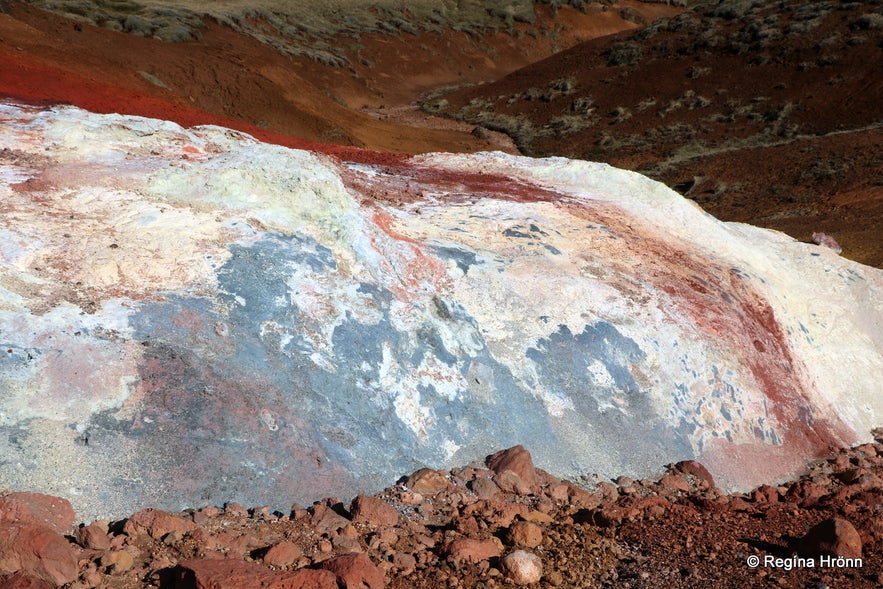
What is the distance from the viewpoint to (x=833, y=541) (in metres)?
3.88

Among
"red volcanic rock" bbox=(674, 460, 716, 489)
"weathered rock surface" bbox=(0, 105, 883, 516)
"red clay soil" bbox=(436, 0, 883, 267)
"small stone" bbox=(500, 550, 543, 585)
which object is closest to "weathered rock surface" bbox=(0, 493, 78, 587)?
"weathered rock surface" bbox=(0, 105, 883, 516)

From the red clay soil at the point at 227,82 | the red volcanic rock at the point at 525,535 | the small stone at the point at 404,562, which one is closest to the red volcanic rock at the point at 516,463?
the red volcanic rock at the point at 525,535

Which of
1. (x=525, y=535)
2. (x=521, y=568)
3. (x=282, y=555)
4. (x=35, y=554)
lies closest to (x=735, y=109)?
(x=525, y=535)

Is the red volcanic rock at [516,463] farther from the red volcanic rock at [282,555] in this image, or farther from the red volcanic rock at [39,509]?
the red volcanic rock at [39,509]

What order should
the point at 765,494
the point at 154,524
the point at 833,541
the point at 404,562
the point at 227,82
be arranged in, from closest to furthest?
1. the point at 154,524
2. the point at 404,562
3. the point at 833,541
4. the point at 765,494
5. the point at 227,82

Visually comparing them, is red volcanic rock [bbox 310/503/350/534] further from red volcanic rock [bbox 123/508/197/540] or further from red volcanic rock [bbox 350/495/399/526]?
red volcanic rock [bbox 123/508/197/540]

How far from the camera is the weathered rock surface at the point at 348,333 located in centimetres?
385

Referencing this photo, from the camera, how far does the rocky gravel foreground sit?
10.4 feet

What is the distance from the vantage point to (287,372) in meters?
4.30

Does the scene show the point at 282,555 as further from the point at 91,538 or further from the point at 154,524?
the point at 91,538

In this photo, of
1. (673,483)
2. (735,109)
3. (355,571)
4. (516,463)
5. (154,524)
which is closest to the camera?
(355,571)

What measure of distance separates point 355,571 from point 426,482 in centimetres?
103

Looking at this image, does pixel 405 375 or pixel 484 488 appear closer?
pixel 484 488

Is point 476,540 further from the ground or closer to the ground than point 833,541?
closer to the ground
